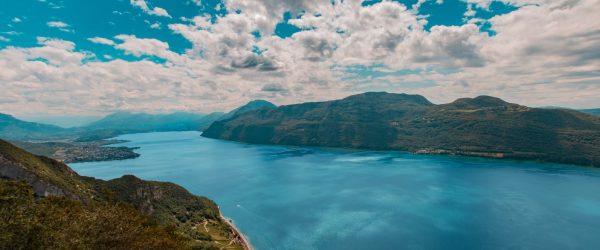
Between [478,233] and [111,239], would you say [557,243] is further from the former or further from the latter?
[111,239]

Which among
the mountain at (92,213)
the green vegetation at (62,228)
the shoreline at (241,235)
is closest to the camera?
the green vegetation at (62,228)

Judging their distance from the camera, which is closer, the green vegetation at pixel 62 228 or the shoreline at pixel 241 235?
the green vegetation at pixel 62 228

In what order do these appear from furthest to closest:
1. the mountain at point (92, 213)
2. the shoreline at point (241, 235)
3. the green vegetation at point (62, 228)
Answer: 1. the shoreline at point (241, 235)
2. the mountain at point (92, 213)
3. the green vegetation at point (62, 228)

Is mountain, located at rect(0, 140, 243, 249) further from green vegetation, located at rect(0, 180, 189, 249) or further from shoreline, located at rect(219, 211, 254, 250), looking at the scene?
shoreline, located at rect(219, 211, 254, 250)

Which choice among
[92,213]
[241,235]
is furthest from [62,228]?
[241,235]

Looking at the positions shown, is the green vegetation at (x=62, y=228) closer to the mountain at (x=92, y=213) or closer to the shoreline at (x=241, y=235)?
the mountain at (x=92, y=213)

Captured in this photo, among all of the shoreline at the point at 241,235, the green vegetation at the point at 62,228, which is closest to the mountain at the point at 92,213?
the green vegetation at the point at 62,228

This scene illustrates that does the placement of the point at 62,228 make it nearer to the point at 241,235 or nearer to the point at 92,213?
the point at 92,213

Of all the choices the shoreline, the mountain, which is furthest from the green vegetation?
the shoreline
